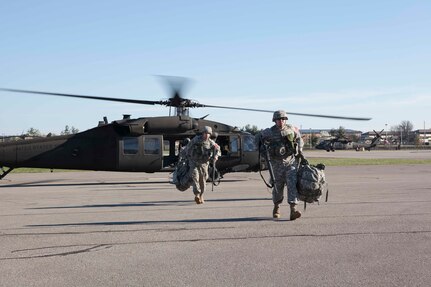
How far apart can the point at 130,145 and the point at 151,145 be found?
72 centimetres

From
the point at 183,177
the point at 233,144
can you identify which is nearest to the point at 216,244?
the point at 183,177

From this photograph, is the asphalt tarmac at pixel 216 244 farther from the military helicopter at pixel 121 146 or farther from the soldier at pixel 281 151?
the military helicopter at pixel 121 146

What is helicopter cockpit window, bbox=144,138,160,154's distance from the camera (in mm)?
16984

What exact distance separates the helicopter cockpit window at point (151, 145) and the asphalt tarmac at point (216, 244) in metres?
6.55

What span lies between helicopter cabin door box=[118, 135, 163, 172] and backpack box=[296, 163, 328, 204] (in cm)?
967

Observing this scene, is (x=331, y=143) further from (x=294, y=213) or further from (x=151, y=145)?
(x=294, y=213)

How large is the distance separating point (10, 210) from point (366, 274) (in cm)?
766

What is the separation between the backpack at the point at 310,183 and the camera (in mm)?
7805

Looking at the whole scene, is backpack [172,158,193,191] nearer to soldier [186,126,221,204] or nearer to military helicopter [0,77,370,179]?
soldier [186,126,221,204]

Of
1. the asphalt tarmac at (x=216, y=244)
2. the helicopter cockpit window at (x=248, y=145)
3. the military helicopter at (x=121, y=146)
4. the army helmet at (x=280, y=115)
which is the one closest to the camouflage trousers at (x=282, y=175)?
the asphalt tarmac at (x=216, y=244)

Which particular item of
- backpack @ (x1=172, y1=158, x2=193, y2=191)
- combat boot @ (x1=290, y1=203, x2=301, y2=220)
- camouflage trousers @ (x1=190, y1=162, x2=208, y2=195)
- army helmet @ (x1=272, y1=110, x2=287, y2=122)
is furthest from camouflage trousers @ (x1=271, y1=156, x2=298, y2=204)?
backpack @ (x1=172, y1=158, x2=193, y2=191)

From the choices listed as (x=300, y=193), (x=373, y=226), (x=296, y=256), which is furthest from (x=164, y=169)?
(x=296, y=256)

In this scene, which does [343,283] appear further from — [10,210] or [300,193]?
[10,210]

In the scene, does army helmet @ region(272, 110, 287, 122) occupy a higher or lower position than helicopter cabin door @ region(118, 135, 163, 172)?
higher
